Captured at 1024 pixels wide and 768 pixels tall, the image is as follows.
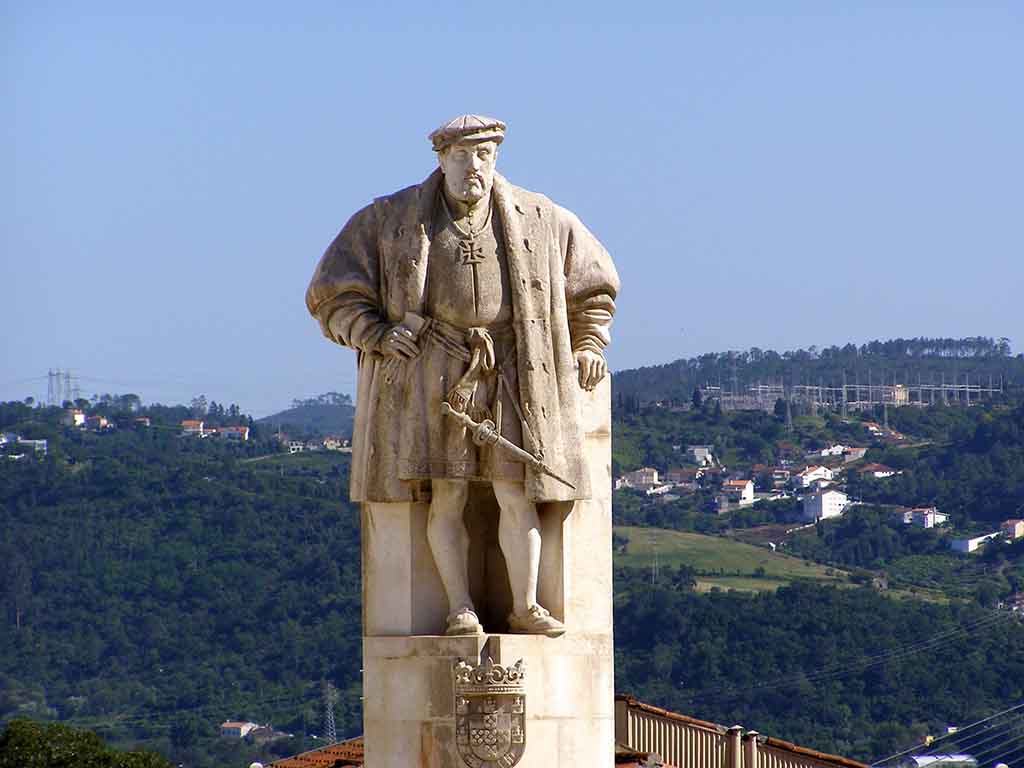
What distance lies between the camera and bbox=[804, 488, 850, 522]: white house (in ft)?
475

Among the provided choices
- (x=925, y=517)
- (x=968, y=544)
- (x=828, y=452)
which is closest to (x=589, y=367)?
(x=968, y=544)

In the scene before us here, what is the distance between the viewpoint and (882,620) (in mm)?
111625

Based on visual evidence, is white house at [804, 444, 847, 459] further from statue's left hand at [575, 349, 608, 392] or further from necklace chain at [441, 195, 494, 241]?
necklace chain at [441, 195, 494, 241]

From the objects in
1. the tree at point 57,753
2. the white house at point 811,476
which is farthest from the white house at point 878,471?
the tree at point 57,753

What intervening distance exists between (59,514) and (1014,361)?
68.4 m

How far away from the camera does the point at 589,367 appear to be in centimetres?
1930

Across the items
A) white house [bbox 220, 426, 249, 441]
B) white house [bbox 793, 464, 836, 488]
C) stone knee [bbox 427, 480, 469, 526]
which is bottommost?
stone knee [bbox 427, 480, 469, 526]

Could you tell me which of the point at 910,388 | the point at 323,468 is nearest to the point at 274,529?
the point at 323,468

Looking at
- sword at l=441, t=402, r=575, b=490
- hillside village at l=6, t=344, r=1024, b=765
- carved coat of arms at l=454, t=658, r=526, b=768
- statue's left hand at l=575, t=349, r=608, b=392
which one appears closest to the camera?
carved coat of arms at l=454, t=658, r=526, b=768

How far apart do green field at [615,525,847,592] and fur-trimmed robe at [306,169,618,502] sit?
330 feet

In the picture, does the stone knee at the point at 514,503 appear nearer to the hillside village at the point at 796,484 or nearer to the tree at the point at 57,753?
the tree at the point at 57,753

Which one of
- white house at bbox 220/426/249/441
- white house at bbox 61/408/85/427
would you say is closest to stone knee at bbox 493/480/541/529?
white house at bbox 220/426/249/441

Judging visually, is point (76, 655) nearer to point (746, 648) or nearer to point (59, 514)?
A: point (59, 514)

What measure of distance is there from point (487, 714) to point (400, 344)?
2.42 metres
